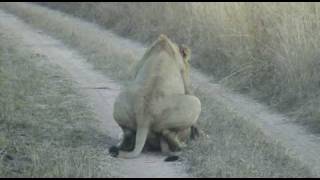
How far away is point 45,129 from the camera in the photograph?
748cm

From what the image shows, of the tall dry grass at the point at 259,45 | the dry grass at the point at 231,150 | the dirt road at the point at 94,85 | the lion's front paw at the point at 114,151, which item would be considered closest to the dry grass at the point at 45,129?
the lion's front paw at the point at 114,151

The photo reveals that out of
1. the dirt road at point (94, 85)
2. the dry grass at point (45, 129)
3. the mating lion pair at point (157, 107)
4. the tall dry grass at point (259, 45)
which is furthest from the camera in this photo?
the tall dry grass at point (259, 45)

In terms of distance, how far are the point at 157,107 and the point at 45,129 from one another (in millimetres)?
1543

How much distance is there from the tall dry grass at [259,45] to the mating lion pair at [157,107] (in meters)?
2.29

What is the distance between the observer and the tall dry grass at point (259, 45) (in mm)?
9453

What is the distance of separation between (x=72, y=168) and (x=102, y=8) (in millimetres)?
14225

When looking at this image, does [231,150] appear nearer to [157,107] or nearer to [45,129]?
[157,107]

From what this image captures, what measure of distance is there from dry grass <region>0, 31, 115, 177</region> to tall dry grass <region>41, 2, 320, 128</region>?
260cm

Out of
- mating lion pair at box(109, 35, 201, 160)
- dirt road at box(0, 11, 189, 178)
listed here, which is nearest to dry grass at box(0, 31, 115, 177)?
dirt road at box(0, 11, 189, 178)

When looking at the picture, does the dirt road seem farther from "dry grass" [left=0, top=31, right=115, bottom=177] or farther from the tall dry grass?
the tall dry grass

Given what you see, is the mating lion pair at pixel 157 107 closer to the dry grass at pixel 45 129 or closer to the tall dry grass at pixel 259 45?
the dry grass at pixel 45 129

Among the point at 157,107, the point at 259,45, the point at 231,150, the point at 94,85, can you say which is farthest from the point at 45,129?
the point at 259,45

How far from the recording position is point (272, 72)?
10328 mm

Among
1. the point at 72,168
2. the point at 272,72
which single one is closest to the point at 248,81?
the point at 272,72
